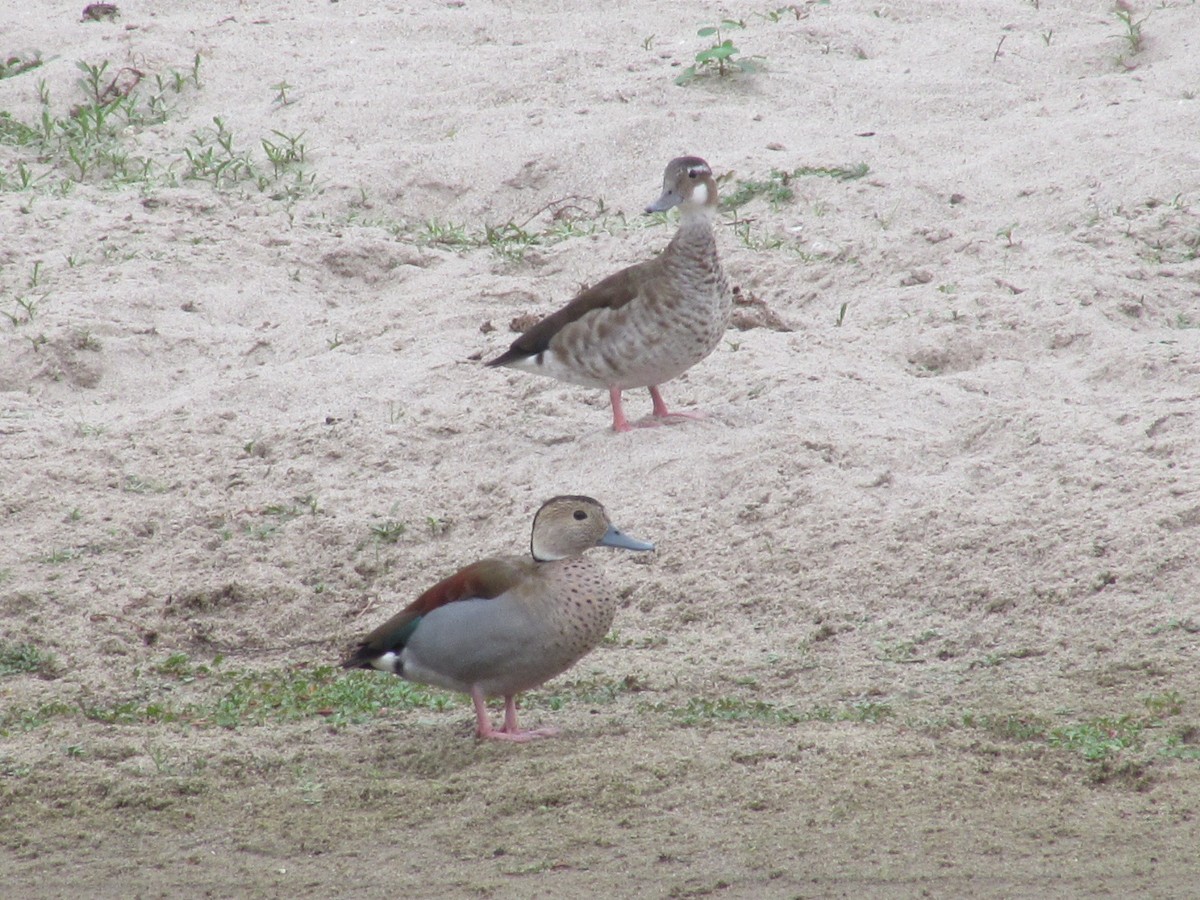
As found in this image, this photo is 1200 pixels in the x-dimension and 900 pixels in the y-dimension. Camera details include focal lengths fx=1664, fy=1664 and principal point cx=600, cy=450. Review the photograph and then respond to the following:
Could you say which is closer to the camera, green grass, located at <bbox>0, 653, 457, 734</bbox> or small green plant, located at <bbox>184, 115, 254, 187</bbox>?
green grass, located at <bbox>0, 653, 457, 734</bbox>

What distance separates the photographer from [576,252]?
331 inches

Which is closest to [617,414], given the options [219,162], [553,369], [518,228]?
[553,369]

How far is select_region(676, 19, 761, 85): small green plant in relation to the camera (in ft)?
30.6

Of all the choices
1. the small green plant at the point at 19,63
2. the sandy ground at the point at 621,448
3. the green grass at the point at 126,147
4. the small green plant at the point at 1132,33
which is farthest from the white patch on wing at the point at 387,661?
the small green plant at the point at 19,63

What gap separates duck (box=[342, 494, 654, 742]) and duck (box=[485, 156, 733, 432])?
6.17 feet

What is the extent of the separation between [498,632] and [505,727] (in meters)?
0.36

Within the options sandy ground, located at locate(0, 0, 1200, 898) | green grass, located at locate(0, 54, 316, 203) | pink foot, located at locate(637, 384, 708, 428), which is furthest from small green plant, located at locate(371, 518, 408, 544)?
green grass, located at locate(0, 54, 316, 203)

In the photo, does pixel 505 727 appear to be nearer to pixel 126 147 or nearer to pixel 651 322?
pixel 651 322

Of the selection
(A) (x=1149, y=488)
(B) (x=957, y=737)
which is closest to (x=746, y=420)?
(A) (x=1149, y=488)

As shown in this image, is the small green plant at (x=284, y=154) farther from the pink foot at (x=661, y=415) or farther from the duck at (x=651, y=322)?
the pink foot at (x=661, y=415)

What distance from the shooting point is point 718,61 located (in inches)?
376

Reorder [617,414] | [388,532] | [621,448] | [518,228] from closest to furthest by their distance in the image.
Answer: [388,532] → [621,448] → [617,414] → [518,228]

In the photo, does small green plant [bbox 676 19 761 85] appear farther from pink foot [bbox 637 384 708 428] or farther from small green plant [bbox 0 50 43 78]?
small green plant [bbox 0 50 43 78]

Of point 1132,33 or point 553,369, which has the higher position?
point 1132,33
